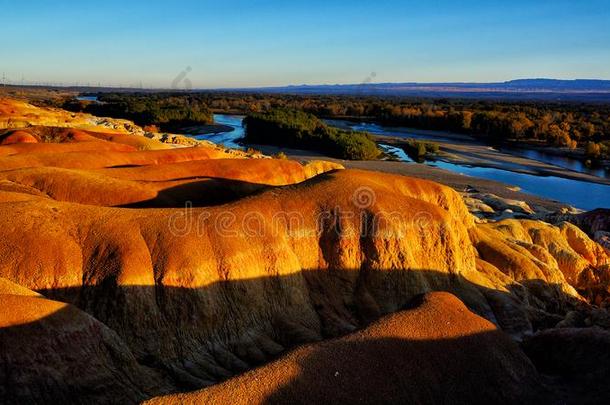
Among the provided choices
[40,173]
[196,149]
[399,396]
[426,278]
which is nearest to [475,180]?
[196,149]

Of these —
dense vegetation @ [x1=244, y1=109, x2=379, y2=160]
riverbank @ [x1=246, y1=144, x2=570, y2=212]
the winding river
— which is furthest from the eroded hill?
dense vegetation @ [x1=244, y1=109, x2=379, y2=160]

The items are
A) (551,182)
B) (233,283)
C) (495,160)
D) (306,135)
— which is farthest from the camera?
(306,135)

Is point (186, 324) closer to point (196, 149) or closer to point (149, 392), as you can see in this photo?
point (149, 392)

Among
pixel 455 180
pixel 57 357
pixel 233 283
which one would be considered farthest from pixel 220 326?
pixel 455 180

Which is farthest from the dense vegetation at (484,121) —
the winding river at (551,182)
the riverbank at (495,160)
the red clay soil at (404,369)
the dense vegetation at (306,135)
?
the red clay soil at (404,369)

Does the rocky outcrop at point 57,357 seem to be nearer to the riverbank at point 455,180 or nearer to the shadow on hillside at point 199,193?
the shadow on hillside at point 199,193

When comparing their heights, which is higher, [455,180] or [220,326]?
[220,326]

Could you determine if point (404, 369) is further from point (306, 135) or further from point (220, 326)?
point (306, 135)
